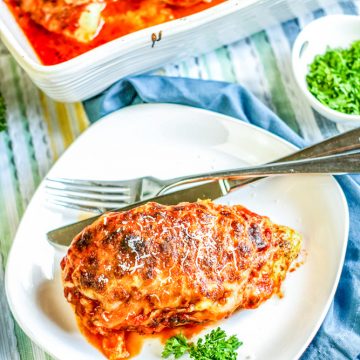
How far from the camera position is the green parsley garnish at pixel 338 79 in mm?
3650

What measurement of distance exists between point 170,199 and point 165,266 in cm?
47

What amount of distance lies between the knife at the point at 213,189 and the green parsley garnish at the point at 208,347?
24.8 inches

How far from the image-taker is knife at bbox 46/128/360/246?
3375 mm

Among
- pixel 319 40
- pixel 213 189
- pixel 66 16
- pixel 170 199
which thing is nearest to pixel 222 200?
pixel 213 189

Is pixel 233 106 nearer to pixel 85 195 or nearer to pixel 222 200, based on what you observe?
pixel 222 200

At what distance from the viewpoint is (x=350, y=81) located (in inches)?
145

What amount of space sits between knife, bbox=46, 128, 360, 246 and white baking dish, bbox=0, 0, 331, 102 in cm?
62

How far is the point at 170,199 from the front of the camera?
3406 mm

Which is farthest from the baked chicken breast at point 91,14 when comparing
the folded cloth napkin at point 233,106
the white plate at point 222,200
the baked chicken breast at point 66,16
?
the white plate at point 222,200

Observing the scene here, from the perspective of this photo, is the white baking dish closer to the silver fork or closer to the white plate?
the white plate

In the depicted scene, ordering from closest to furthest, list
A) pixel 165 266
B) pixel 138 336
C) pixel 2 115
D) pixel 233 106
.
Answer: pixel 165 266 < pixel 138 336 < pixel 233 106 < pixel 2 115

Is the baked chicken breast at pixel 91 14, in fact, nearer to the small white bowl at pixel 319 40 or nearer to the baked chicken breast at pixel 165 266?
the small white bowl at pixel 319 40

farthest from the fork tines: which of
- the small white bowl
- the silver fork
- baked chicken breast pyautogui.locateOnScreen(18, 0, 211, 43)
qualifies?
the small white bowl

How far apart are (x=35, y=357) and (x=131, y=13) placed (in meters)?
1.70
